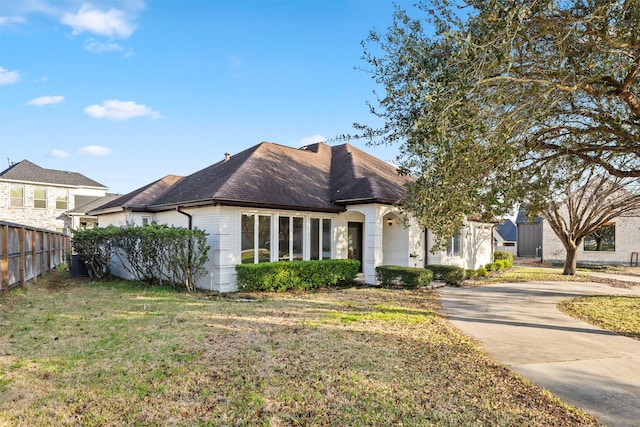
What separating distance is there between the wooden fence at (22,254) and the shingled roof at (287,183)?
3.35 meters

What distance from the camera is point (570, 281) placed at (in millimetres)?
17766

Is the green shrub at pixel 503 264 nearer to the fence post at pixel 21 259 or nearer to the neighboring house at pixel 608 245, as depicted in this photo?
the neighboring house at pixel 608 245

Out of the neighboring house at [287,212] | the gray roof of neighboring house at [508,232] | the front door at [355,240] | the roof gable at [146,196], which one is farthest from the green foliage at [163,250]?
the gray roof of neighboring house at [508,232]

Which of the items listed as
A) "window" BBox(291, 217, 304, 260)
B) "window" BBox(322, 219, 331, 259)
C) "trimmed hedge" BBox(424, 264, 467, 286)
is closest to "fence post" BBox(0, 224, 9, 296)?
"window" BBox(291, 217, 304, 260)

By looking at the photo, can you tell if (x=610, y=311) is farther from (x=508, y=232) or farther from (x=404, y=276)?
(x=508, y=232)

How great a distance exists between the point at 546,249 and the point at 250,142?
25873 mm

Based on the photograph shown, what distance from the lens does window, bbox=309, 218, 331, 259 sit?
14914 mm

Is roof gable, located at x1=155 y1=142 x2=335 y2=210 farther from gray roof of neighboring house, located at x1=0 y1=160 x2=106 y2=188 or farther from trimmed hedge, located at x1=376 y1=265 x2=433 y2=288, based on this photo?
gray roof of neighboring house, located at x1=0 y1=160 x2=106 y2=188

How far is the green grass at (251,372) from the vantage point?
391cm

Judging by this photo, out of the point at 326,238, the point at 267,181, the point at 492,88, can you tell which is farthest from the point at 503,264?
the point at 492,88

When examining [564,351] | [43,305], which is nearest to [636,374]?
[564,351]

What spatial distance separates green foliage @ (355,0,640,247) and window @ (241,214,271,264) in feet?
18.4

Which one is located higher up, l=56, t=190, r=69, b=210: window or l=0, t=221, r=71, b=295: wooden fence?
l=56, t=190, r=69, b=210: window

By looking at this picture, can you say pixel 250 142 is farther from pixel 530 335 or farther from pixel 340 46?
pixel 530 335
